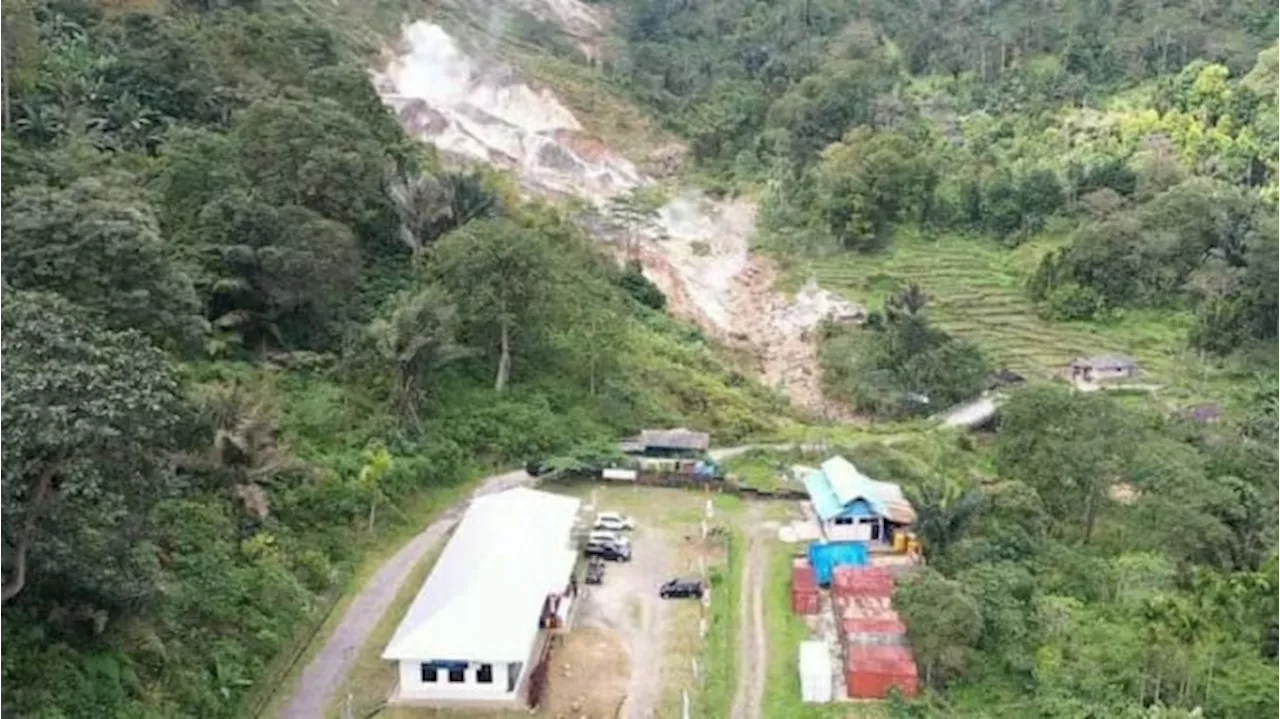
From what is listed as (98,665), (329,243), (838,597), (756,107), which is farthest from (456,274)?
(756,107)

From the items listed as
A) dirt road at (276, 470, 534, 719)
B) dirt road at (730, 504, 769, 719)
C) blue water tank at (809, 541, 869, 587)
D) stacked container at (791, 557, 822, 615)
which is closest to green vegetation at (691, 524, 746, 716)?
dirt road at (730, 504, 769, 719)

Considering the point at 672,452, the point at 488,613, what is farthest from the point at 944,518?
the point at 488,613

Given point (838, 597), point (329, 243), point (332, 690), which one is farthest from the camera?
point (329, 243)

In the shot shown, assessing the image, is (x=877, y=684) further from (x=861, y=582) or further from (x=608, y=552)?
(x=608, y=552)

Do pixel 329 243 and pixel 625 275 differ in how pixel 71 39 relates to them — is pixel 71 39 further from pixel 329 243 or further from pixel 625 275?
pixel 625 275

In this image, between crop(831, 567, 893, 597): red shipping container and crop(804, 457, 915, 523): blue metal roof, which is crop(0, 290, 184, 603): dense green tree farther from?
crop(804, 457, 915, 523): blue metal roof

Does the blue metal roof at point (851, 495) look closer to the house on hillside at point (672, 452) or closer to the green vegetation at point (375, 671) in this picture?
the house on hillside at point (672, 452)

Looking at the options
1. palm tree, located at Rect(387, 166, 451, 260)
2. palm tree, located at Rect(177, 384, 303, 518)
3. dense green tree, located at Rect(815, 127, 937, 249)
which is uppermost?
dense green tree, located at Rect(815, 127, 937, 249)

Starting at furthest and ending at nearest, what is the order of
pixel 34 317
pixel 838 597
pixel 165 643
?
pixel 838 597
pixel 165 643
pixel 34 317
